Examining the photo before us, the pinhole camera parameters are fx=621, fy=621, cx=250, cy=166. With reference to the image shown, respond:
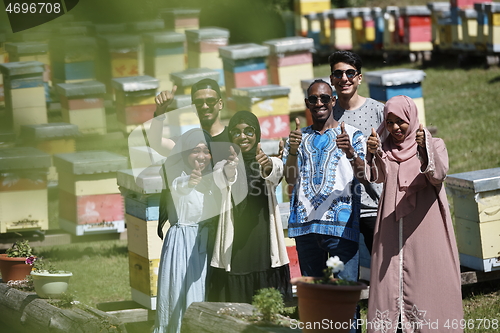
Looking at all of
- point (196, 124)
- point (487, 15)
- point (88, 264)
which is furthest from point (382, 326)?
point (487, 15)

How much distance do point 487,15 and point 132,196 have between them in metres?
7.96

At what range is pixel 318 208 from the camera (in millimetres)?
3092

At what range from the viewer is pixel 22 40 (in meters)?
0.85

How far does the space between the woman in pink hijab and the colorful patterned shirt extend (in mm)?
144

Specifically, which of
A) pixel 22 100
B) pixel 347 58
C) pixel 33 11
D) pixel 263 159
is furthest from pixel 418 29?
pixel 33 11

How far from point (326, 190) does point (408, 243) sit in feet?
1.55

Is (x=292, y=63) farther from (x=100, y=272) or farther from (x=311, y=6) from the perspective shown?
(x=311, y=6)

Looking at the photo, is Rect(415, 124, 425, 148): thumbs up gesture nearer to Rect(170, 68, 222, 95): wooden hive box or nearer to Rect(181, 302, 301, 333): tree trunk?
Rect(181, 302, 301, 333): tree trunk

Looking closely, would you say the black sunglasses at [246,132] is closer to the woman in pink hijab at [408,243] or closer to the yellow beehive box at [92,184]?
the woman in pink hijab at [408,243]

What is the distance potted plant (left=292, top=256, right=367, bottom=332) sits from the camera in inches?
87.9

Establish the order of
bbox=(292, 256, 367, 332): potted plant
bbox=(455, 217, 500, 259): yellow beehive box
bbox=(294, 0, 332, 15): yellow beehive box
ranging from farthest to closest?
bbox=(294, 0, 332, 15): yellow beehive box < bbox=(455, 217, 500, 259): yellow beehive box < bbox=(292, 256, 367, 332): potted plant

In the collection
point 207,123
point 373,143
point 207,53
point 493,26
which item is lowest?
point 373,143

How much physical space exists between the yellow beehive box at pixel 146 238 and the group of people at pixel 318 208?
3.31 feet

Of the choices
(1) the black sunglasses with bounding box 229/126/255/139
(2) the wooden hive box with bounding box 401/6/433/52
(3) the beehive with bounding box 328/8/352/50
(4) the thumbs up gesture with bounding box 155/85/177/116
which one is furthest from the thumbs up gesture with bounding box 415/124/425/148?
(3) the beehive with bounding box 328/8/352/50
